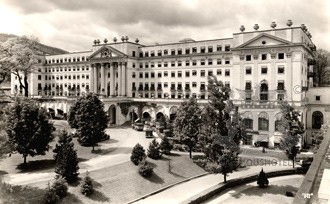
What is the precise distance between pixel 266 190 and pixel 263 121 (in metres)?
23.6

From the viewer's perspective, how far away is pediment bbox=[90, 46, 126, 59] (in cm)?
7962

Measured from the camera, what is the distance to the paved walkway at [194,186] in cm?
3222

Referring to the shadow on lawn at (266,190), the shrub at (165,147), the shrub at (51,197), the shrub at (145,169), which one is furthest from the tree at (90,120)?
the shadow on lawn at (266,190)

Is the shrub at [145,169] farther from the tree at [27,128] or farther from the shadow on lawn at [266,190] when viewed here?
the tree at [27,128]

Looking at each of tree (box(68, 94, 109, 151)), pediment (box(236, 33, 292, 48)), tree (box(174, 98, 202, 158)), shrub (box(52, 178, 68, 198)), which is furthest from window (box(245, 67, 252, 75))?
shrub (box(52, 178, 68, 198))

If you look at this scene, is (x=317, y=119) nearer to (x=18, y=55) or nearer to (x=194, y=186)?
(x=194, y=186)

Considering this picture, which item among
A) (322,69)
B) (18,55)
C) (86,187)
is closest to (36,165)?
(86,187)

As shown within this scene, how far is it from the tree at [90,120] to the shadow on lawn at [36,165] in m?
7.09

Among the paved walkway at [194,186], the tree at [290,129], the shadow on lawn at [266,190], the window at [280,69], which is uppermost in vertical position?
the window at [280,69]

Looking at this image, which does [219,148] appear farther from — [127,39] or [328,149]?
[127,39]

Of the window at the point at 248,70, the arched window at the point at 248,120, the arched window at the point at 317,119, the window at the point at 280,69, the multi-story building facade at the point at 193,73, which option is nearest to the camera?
the multi-story building facade at the point at 193,73

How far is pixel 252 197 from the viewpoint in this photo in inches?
1355

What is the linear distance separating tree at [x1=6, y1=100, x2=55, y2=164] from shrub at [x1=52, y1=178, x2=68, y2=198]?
930 cm

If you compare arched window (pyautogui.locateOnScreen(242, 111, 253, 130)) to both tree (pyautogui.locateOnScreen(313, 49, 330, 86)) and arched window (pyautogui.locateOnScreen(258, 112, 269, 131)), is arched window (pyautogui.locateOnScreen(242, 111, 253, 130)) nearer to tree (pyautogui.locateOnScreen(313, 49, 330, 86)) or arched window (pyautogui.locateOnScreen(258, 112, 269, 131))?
arched window (pyautogui.locateOnScreen(258, 112, 269, 131))
